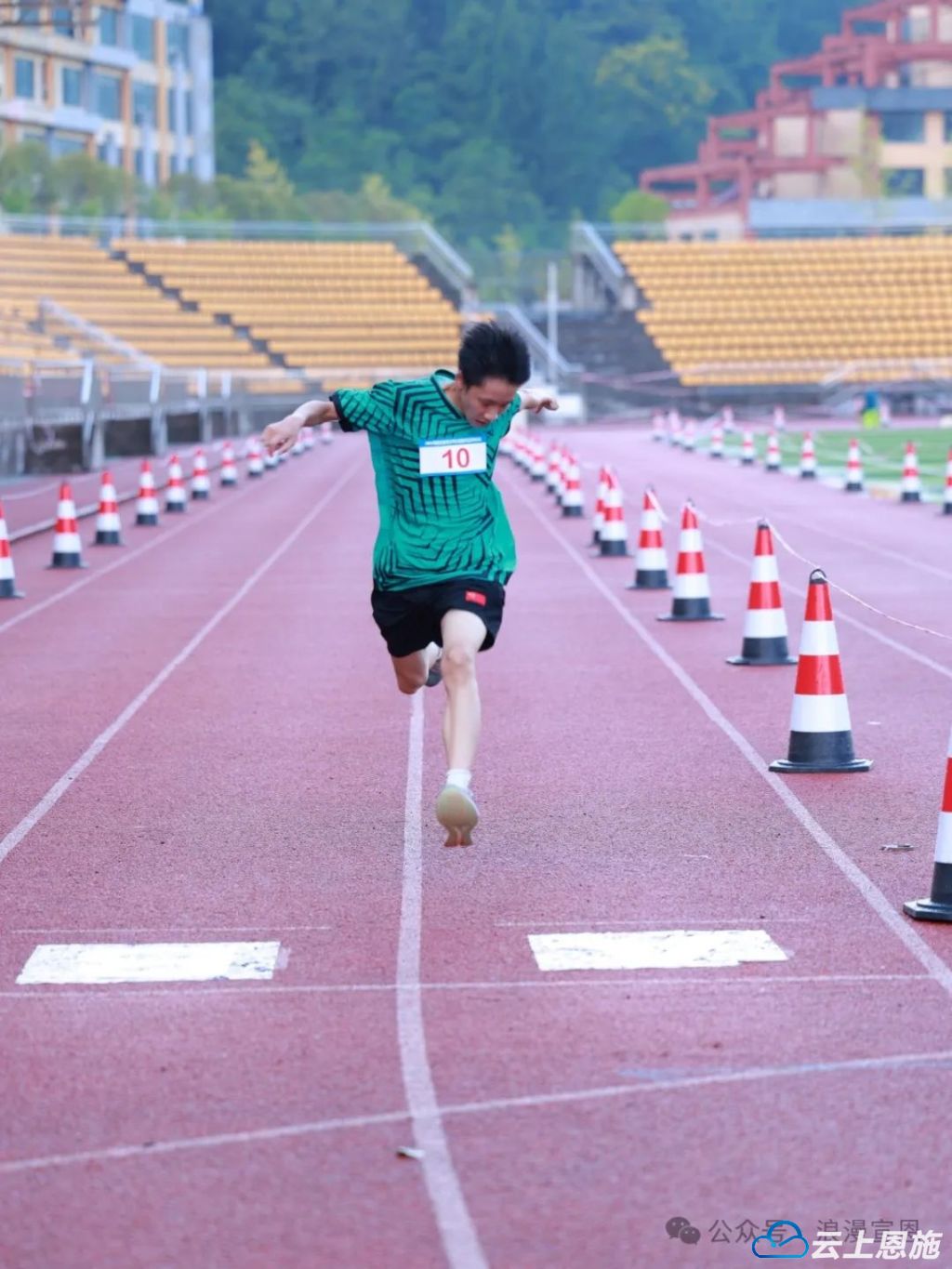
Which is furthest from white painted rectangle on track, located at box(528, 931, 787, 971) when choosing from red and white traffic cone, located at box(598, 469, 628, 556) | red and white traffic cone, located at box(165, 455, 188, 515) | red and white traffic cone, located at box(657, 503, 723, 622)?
red and white traffic cone, located at box(165, 455, 188, 515)

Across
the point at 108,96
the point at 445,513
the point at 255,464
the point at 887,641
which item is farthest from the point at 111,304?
the point at 445,513

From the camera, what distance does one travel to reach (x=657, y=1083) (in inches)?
219

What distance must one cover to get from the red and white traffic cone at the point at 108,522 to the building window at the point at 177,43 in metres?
75.8

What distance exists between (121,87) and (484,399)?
87808mm

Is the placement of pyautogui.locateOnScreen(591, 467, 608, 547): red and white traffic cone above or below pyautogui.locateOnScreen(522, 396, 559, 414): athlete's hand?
below

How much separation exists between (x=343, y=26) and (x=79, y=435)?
84050mm

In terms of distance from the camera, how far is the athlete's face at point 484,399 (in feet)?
25.9

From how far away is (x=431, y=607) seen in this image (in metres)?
8.45

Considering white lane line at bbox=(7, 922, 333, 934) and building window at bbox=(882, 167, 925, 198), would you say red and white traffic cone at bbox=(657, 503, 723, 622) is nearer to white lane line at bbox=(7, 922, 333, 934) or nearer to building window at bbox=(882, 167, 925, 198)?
white lane line at bbox=(7, 922, 333, 934)

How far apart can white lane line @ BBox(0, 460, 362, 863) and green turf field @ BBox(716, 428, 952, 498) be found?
13813 mm

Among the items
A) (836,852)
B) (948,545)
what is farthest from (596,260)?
(836,852)

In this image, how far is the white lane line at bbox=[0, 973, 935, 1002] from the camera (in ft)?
21.3

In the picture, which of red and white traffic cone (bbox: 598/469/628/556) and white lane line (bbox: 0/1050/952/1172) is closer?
white lane line (bbox: 0/1050/952/1172)

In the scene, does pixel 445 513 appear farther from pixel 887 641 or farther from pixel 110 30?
pixel 110 30
